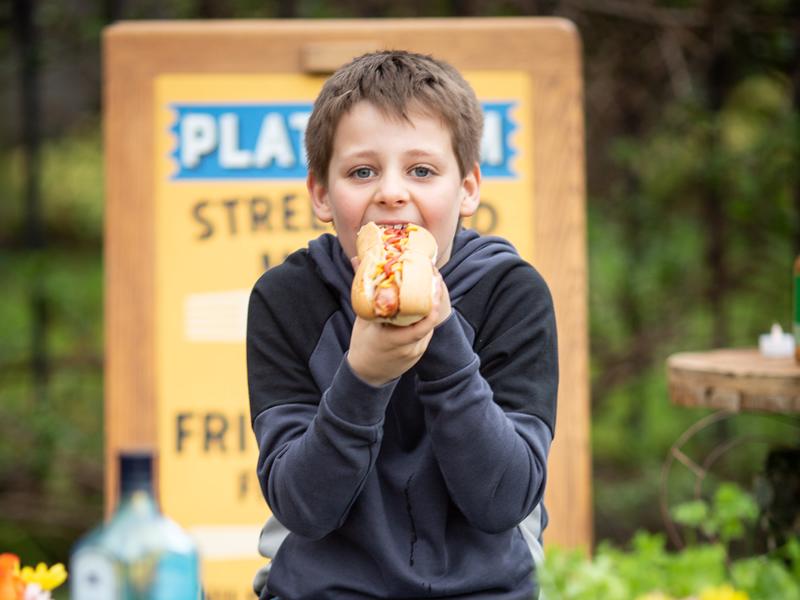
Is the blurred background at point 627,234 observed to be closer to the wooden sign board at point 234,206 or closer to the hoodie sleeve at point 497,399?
the wooden sign board at point 234,206

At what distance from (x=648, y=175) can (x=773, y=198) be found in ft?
1.44

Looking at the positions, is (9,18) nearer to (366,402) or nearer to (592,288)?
(592,288)

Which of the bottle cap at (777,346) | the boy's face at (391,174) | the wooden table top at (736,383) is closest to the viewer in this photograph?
the boy's face at (391,174)

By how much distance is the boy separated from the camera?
4.95ft

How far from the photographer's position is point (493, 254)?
68.7 inches

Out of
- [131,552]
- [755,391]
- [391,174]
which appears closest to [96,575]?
[131,552]

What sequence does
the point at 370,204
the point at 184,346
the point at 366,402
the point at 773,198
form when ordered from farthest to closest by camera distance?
the point at 773,198 < the point at 184,346 < the point at 370,204 < the point at 366,402

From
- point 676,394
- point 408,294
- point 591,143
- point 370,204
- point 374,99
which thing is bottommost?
point 676,394

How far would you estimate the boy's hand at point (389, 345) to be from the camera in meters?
1.41

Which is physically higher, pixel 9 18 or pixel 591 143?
pixel 9 18

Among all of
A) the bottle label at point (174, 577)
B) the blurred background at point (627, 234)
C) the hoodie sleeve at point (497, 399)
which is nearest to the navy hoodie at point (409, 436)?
the hoodie sleeve at point (497, 399)

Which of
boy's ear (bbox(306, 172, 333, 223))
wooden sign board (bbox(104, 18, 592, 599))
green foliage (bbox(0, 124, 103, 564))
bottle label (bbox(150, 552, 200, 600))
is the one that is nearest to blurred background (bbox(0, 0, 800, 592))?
green foliage (bbox(0, 124, 103, 564))

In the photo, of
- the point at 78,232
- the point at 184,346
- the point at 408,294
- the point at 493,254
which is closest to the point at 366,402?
the point at 408,294

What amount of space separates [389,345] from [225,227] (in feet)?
5.35
